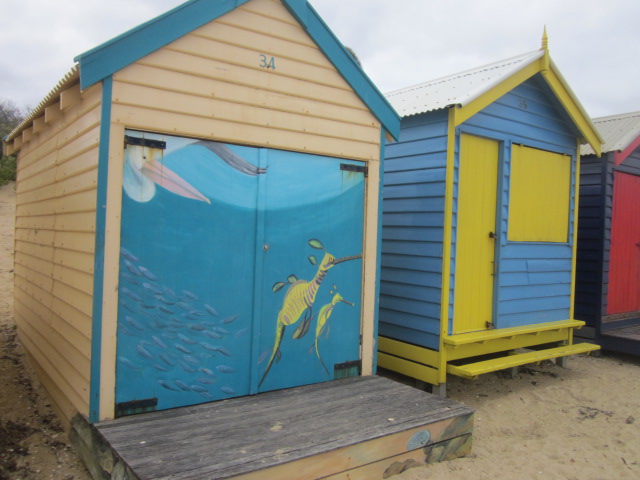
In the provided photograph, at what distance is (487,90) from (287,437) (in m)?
3.83

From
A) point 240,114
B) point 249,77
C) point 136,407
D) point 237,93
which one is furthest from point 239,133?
point 136,407

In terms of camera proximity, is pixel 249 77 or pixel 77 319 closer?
pixel 77 319

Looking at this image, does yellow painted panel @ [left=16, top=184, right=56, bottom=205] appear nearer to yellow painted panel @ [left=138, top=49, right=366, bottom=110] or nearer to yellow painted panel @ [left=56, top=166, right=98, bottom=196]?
yellow painted panel @ [left=56, top=166, right=98, bottom=196]

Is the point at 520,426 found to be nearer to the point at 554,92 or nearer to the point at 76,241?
the point at 554,92

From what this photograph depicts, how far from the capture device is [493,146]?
5652 millimetres

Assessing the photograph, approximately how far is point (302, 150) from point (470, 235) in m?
2.23

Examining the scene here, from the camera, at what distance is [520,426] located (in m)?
4.73

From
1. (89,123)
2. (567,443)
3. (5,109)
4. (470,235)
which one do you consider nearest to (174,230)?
(89,123)

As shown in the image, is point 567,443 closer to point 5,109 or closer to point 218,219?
point 218,219

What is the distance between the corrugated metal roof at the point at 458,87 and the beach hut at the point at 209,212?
0.78 m

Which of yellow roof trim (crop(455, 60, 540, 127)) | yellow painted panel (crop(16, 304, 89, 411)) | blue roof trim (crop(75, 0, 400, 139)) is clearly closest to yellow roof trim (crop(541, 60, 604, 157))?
yellow roof trim (crop(455, 60, 540, 127))

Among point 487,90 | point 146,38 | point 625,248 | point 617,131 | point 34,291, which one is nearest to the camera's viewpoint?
point 146,38

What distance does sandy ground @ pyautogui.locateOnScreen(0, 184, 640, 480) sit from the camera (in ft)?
12.1

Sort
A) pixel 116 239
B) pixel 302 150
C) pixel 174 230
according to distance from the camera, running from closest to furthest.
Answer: pixel 116 239 < pixel 174 230 < pixel 302 150
